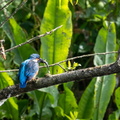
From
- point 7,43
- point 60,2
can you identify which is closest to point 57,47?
point 60,2

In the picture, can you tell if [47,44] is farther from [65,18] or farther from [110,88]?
[110,88]

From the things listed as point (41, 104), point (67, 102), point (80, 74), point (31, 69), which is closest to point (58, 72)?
point (67, 102)

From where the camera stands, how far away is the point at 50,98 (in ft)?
13.5

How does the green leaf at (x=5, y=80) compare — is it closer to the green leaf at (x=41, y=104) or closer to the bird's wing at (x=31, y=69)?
the green leaf at (x=41, y=104)

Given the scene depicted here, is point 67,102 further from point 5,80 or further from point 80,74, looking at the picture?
point 80,74

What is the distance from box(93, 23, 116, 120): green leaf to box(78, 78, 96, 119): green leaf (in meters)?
0.05

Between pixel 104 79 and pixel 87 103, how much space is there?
333 millimetres

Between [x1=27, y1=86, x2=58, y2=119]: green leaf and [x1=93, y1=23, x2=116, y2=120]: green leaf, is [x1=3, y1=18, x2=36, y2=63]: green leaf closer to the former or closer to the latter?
[x1=27, y1=86, x2=58, y2=119]: green leaf

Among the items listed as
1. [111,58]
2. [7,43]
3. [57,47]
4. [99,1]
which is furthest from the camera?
[99,1]

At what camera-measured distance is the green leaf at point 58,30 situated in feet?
13.2

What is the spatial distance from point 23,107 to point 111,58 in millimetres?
1182

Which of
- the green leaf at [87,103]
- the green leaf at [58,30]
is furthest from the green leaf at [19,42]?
the green leaf at [87,103]

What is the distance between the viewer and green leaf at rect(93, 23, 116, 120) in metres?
4.29

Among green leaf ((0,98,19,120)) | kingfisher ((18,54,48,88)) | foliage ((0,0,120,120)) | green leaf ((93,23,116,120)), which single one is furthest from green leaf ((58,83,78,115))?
kingfisher ((18,54,48,88))
